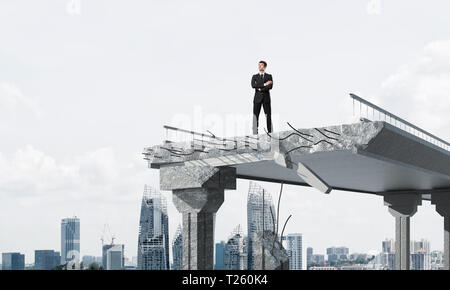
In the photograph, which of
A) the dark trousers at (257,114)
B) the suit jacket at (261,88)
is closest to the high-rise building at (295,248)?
the dark trousers at (257,114)

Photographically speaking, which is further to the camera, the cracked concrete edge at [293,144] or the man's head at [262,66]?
the man's head at [262,66]

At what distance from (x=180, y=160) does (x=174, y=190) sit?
3.11 feet

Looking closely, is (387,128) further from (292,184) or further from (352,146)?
(292,184)

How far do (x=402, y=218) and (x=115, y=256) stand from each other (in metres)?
80.5

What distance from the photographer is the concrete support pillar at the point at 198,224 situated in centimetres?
1972

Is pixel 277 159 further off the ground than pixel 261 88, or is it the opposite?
pixel 261 88

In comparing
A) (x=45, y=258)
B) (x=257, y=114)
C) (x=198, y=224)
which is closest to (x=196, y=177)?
(x=198, y=224)

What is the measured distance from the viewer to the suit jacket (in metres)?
18.8

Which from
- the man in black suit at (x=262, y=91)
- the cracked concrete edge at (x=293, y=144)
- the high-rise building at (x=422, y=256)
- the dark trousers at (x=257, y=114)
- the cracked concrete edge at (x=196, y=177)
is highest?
the man in black suit at (x=262, y=91)

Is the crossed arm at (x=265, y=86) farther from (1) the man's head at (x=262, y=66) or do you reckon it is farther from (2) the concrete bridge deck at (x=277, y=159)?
(2) the concrete bridge deck at (x=277, y=159)

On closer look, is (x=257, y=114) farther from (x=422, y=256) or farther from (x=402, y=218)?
(x=422, y=256)

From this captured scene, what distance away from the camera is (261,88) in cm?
1881

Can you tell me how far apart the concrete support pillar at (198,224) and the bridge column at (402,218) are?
16432mm
